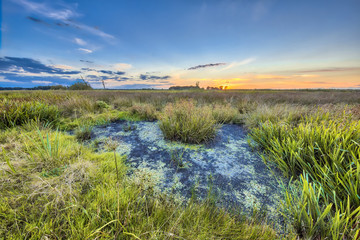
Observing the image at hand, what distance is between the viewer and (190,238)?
3.60 ft

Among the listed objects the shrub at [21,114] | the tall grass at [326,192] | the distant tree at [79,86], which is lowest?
the tall grass at [326,192]

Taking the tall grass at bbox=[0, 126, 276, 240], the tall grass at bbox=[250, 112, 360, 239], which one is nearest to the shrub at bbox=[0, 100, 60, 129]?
the tall grass at bbox=[0, 126, 276, 240]

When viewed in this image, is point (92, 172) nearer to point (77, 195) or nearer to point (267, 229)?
point (77, 195)

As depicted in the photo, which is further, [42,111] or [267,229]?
[42,111]

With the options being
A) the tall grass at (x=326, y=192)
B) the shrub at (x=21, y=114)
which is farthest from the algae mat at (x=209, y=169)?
the shrub at (x=21, y=114)

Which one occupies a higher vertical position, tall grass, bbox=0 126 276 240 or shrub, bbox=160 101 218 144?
shrub, bbox=160 101 218 144

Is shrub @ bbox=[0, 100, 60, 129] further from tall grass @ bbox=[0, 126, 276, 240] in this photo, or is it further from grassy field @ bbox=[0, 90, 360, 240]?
tall grass @ bbox=[0, 126, 276, 240]

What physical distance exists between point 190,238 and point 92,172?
58.1 inches

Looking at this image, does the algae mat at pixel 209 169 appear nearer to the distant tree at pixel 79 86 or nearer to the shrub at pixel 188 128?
the shrub at pixel 188 128

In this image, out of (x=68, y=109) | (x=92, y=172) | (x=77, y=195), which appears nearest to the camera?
(x=77, y=195)

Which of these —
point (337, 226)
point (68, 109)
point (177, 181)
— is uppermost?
point (68, 109)

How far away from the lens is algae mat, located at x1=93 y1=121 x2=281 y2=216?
170cm

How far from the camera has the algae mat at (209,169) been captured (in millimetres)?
1702

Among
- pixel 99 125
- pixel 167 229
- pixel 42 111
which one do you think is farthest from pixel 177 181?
pixel 42 111
